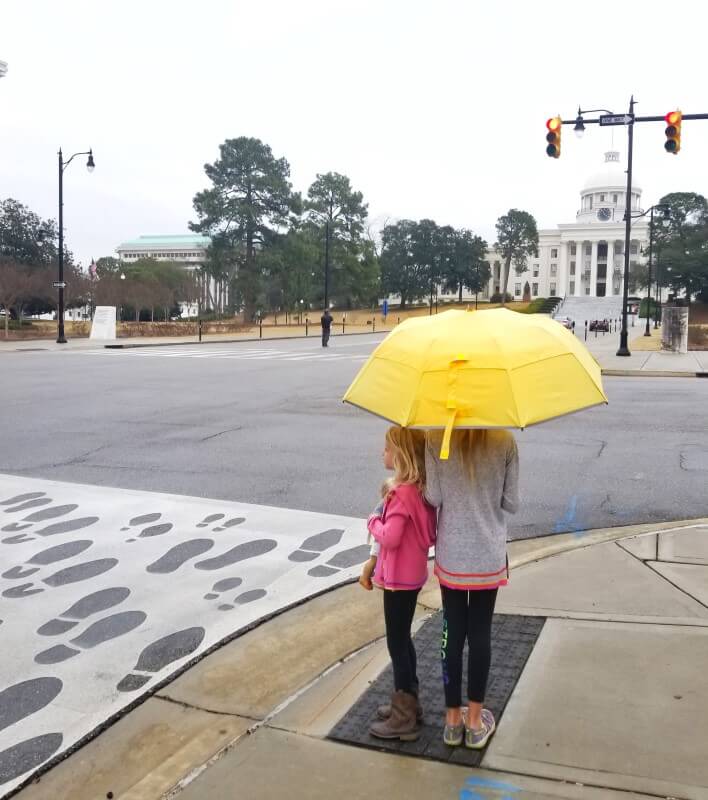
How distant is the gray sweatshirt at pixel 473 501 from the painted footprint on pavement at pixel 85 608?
2.59 m

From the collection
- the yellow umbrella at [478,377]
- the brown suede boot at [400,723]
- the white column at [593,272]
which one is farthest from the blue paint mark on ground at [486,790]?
the white column at [593,272]

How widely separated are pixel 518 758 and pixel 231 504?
4589 millimetres

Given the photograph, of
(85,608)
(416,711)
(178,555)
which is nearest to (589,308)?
(178,555)

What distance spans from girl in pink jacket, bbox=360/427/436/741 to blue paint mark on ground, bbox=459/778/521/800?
1.22 ft

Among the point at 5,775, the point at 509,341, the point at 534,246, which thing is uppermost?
the point at 534,246

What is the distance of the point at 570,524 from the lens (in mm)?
6637

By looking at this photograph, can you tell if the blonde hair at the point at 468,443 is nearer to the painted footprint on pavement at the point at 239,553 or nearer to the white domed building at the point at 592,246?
the painted footprint on pavement at the point at 239,553

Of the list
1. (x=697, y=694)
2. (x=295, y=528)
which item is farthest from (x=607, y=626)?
(x=295, y=528)

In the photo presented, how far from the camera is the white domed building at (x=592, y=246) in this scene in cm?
12938

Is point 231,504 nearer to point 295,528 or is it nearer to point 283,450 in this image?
point 295,528

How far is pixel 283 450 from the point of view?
393 inches

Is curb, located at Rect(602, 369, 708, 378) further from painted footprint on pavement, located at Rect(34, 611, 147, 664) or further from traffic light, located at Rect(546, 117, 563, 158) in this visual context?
painted footprint on pavement, located at Rect(34, 611, 147, 664)

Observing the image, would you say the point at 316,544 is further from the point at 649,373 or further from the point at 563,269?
the point at 563,269

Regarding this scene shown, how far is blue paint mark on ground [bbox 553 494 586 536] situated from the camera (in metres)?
6.45
